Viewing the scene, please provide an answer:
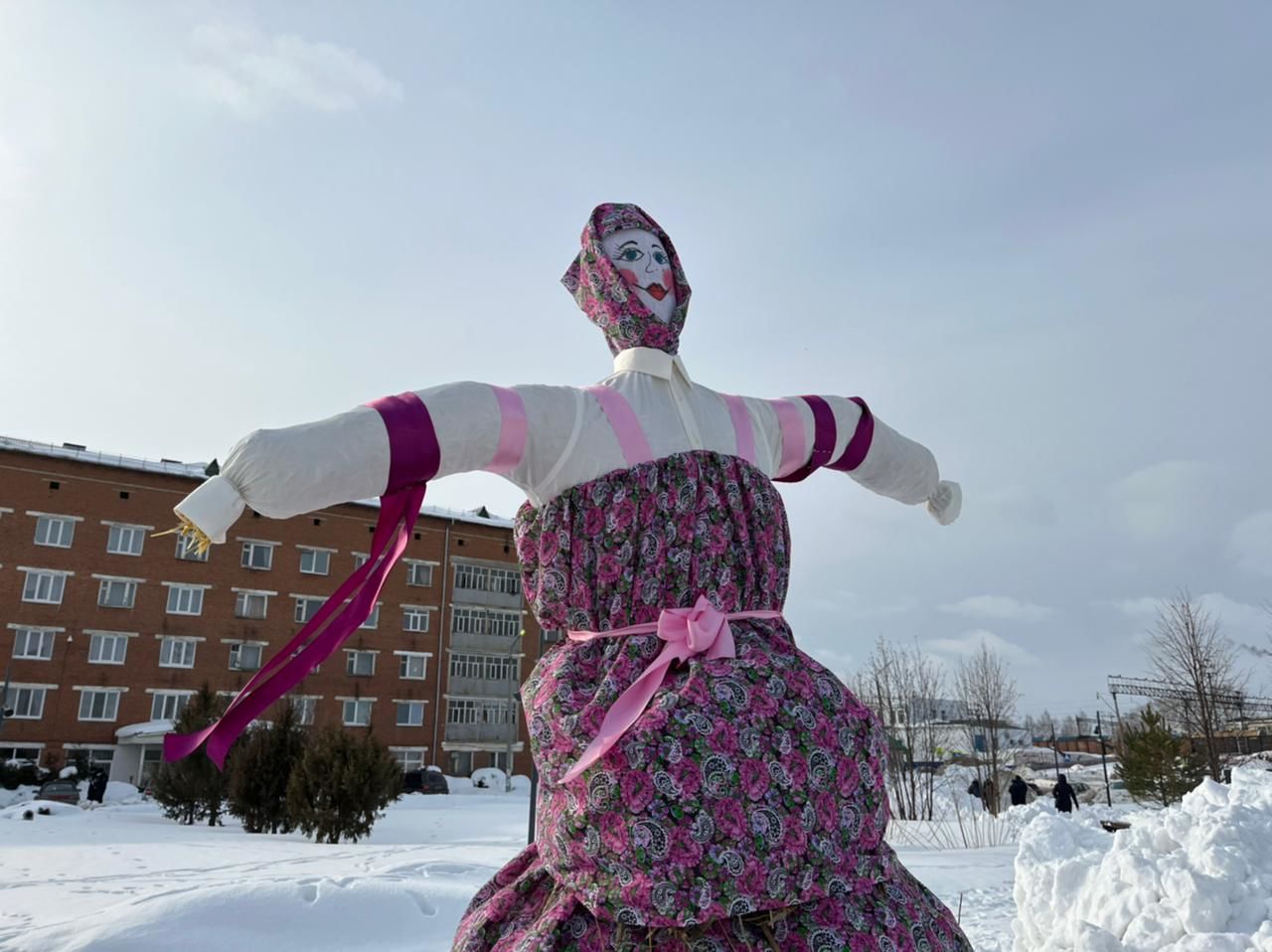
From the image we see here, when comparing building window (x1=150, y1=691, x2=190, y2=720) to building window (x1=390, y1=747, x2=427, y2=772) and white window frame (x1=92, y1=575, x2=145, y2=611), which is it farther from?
building window (x1=390, y1=747, x2=427, y2=772)

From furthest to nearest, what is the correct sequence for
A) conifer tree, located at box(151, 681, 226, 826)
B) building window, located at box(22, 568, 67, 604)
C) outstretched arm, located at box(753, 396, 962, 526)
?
building window, located at box(22, 568, 67, 604)
conifer tree, located at box(151, 681, 226, 826)
outstretched arm, located at box(753, 396, 962, 526)

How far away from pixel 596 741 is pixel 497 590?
120 ft

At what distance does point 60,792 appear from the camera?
80.8ft

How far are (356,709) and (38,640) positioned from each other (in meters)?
10.3

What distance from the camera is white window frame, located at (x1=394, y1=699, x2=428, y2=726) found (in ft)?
113

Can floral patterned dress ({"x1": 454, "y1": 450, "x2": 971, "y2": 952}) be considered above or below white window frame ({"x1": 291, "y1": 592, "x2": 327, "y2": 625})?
below

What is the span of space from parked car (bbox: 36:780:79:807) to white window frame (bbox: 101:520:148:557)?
8.24 meters

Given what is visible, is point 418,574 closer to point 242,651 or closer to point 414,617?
point 414,617

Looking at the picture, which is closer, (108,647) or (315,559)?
(108,647)

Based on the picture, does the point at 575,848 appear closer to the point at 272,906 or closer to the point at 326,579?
the point at 272,906

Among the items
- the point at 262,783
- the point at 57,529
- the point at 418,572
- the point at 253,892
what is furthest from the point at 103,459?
the point at 253,892

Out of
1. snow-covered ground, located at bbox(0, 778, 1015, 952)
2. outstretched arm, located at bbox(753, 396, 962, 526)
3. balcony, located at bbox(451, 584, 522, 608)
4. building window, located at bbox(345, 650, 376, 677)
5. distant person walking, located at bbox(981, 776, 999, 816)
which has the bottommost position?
distant person walking, located at bbox(981, 776, 999, 816)

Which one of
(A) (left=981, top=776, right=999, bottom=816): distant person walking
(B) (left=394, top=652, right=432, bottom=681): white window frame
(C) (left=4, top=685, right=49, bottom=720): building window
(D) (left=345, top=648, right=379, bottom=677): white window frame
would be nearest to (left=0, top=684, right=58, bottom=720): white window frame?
(C) (left=4, top=685, right=49, bottom=720): building window

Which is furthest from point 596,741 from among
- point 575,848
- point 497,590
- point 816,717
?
point 497,590
